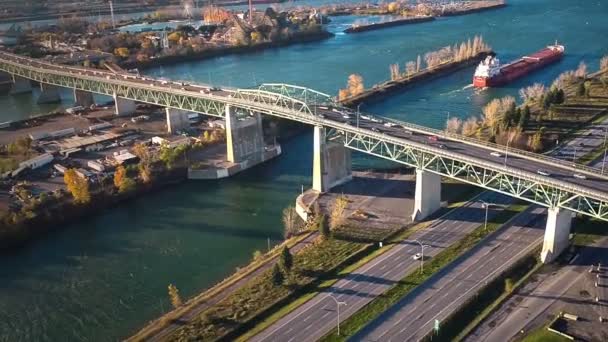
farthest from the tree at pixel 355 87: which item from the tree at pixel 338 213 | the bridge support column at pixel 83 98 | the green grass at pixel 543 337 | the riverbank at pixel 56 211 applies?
the green grass at pixel 543 337

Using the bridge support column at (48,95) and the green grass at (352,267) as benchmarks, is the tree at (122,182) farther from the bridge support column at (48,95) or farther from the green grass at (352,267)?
the bridge support column at (48,95)

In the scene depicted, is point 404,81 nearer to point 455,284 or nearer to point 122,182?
point 122,182

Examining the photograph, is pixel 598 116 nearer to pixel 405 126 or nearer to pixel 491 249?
pixel 405 126

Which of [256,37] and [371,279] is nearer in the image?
[371,279]

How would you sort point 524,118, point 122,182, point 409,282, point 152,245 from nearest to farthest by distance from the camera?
point 409,282 → point 152,245 → point 122,182 → point 524,118

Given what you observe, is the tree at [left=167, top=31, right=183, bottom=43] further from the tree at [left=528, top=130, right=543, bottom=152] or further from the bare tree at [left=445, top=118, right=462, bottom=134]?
the tree at [left=528, top=130, right=543, bottom=152]

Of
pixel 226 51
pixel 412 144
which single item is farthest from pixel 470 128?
pixel 226 51

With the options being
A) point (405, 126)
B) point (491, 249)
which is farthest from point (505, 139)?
point (491, 249)
